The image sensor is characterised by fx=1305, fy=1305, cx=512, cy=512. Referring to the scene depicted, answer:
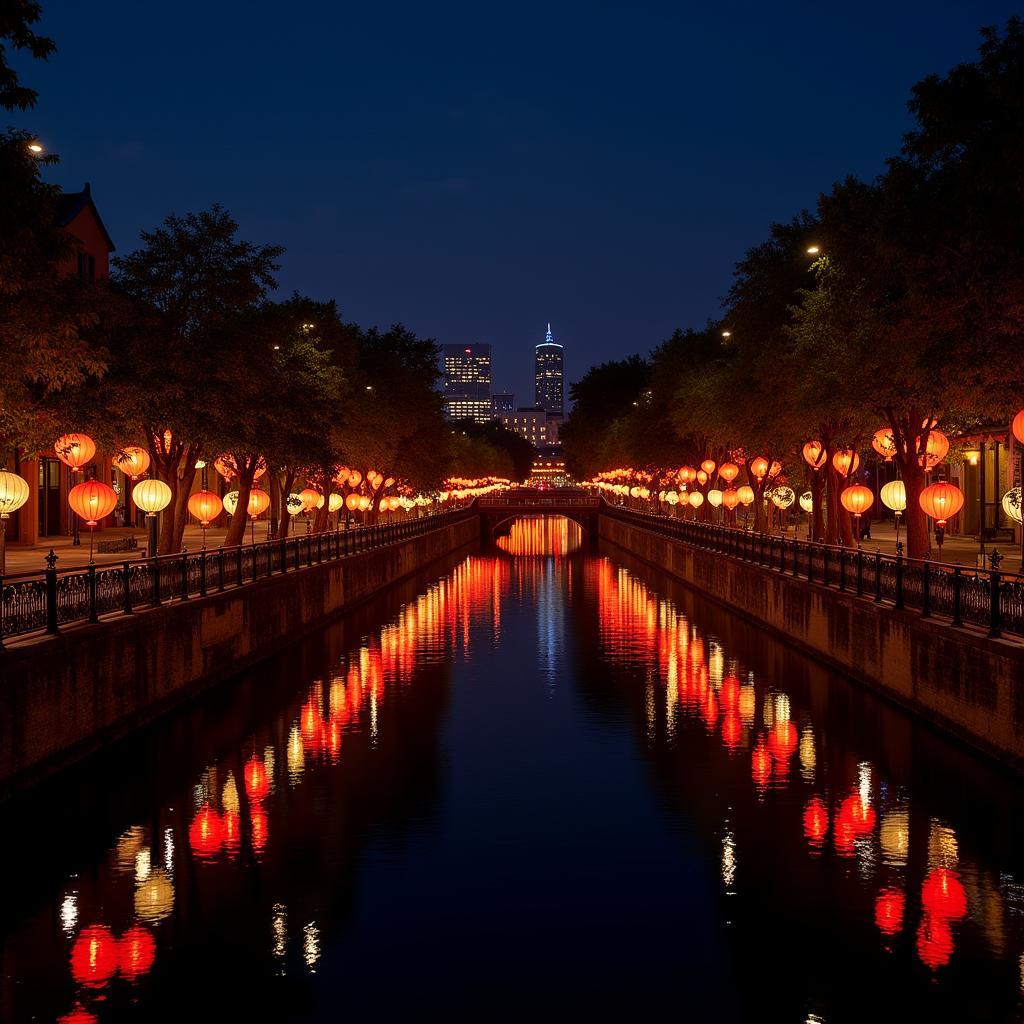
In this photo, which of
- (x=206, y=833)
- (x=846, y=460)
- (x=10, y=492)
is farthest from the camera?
(x=846, y=460)

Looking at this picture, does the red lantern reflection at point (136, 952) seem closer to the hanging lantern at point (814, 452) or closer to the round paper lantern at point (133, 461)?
the round paper lantern at point (133, 461)

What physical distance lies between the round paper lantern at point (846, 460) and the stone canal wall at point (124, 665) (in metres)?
17.3

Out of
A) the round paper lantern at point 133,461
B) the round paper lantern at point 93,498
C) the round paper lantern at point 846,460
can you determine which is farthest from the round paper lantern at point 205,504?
the round paper lantern at point 846,460

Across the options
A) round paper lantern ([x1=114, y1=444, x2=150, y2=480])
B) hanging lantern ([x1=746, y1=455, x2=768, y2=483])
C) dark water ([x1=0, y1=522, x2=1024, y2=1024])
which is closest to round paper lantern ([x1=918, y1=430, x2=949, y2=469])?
dark water ([x1=0, y1=522, x2=1024, y2=1024])

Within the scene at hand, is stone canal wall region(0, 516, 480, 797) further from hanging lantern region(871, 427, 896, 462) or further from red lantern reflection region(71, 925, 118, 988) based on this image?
hanging lantern region(871, 427, 896, 462)

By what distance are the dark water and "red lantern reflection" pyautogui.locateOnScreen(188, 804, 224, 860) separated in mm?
60

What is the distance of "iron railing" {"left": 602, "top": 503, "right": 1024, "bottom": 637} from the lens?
64.0ft

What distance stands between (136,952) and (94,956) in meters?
0.38

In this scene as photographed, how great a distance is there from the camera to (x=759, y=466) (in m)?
57.3

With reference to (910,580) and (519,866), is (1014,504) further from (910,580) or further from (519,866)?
(519,866)

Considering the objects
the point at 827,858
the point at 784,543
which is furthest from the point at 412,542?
the point at 827,858

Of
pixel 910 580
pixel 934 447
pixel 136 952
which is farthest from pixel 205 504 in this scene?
pixel 136 952

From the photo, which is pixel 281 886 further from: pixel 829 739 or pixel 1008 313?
pixel 1008 313

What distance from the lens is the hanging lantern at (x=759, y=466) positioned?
56.8 m
